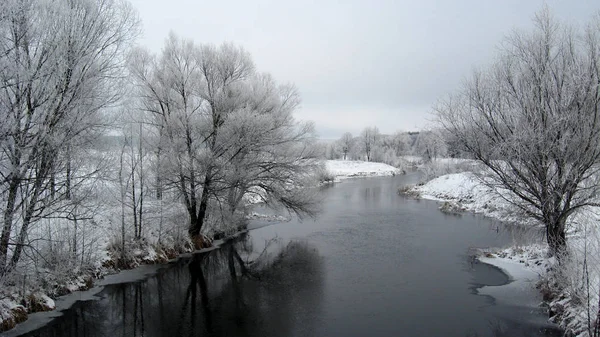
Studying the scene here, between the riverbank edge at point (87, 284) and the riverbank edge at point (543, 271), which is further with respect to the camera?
the riverbank edge at point (87, 284)

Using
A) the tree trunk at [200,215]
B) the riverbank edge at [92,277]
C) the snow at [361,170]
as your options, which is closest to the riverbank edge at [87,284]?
the riverbank edge at [92,277]

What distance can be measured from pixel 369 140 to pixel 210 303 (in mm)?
79348

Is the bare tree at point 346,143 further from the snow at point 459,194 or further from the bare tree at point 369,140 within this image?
the snow at point 459,194

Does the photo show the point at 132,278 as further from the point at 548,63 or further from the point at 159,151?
the point at 548,63

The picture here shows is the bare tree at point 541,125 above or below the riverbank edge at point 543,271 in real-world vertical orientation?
above

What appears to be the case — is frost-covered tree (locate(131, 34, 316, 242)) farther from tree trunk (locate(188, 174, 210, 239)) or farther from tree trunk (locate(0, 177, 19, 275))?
tree trunk (locate(0, 177, 19, 275))

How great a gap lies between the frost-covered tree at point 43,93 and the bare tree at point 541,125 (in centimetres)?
994

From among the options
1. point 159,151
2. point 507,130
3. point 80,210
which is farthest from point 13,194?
point 507,130

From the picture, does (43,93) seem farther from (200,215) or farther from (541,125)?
(541,125)

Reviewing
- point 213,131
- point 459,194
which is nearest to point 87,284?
point 213,131

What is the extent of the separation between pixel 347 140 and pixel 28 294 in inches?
3536

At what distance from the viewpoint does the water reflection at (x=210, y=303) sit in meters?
9.21

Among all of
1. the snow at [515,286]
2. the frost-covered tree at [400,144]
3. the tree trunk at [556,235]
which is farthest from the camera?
the frost-covered tree at [400,144]

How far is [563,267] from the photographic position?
9594 millimetres
